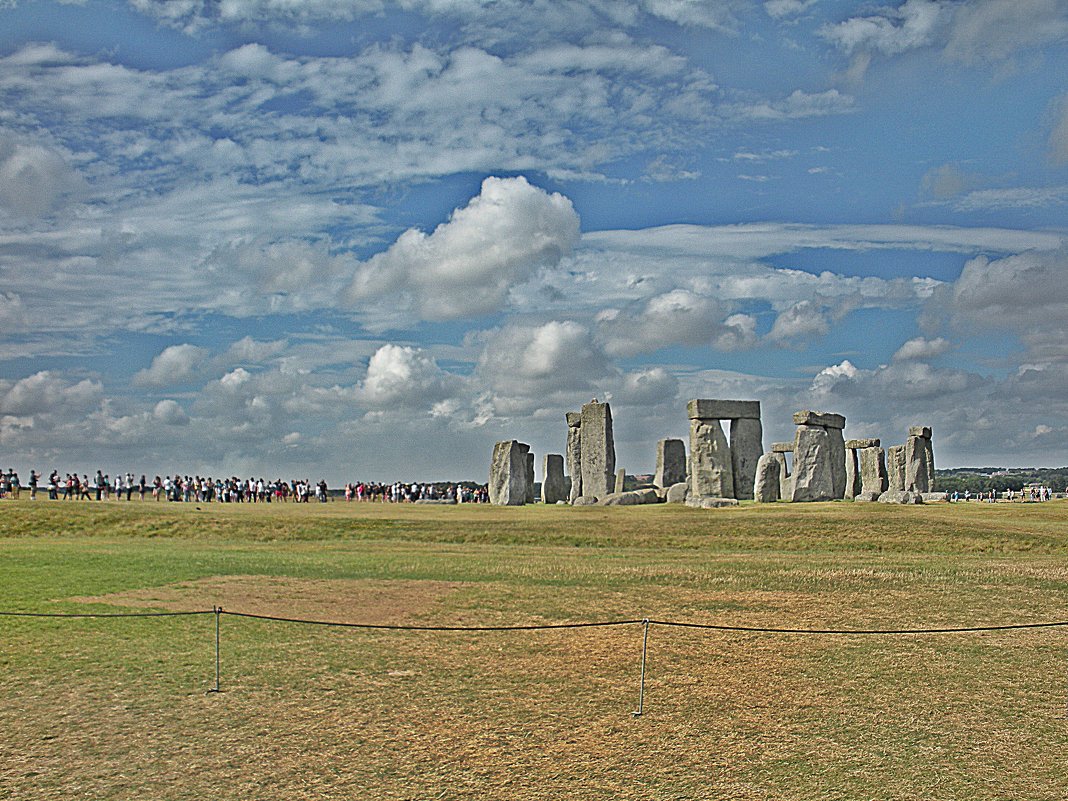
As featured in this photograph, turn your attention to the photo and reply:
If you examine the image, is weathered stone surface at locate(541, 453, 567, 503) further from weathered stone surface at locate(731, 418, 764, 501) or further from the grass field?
the grass field

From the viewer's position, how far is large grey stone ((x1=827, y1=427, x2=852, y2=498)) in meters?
35.2

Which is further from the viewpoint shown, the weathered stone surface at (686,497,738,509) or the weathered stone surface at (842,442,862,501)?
the weathered stone surface at (842,442,862,501)

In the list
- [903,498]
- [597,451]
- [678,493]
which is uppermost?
[597,451]

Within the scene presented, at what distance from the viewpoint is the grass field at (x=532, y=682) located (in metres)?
7.27

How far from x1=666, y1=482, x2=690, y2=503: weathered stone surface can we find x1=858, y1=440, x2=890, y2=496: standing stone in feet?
29.0

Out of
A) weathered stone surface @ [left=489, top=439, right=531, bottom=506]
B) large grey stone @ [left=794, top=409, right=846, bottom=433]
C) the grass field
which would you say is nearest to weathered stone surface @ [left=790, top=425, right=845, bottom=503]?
large grey stone @ [left=794, top=409, right=846, bottom=433]

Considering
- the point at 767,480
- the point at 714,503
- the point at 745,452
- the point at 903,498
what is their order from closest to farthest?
the point at 714,503 → the point at 903,498 → the point at 767,480 → the point at 745,452

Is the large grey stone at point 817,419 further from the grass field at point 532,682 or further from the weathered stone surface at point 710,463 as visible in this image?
the grass field at point 532,682

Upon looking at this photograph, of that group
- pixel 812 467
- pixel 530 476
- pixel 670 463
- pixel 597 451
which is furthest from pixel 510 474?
pixel 812 467

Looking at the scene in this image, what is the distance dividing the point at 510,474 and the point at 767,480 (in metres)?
11.0

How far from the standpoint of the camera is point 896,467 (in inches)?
1614

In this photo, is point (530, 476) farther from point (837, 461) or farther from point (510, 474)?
point (837, 461)

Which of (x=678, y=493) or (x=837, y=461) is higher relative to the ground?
(x=837, y=461)

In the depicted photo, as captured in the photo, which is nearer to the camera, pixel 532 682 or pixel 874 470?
pixel 532 682
